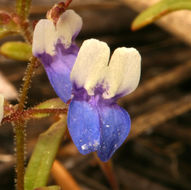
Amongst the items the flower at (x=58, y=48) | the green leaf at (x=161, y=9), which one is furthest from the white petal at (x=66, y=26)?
the green leaf at (x=161, y=9)

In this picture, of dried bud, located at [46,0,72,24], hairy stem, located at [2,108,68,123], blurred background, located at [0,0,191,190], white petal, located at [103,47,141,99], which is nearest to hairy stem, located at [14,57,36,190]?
hairy stem, located at [2,108,68,123]

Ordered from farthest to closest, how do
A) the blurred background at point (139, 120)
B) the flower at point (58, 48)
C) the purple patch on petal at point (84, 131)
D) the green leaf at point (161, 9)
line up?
the blurred background at point (139, 120)
the green leaf at point (161, 9)
the flower at point (58, 48)
the purple patch on petal at point (84, 131)

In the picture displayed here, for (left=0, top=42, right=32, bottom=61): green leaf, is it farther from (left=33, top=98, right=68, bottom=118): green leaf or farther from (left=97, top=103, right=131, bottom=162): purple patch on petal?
(left=97, top=103, right=131, bottom=162): purple patch on petal

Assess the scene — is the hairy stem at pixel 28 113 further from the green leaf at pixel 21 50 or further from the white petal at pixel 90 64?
the green leaf at pixel 21 50

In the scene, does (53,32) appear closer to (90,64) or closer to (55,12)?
(55,12)

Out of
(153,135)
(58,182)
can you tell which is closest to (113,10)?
(153,135)

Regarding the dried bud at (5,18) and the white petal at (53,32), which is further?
the dried bud at (5,18)

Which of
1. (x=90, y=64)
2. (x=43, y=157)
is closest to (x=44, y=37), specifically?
(x=90, y=64)
